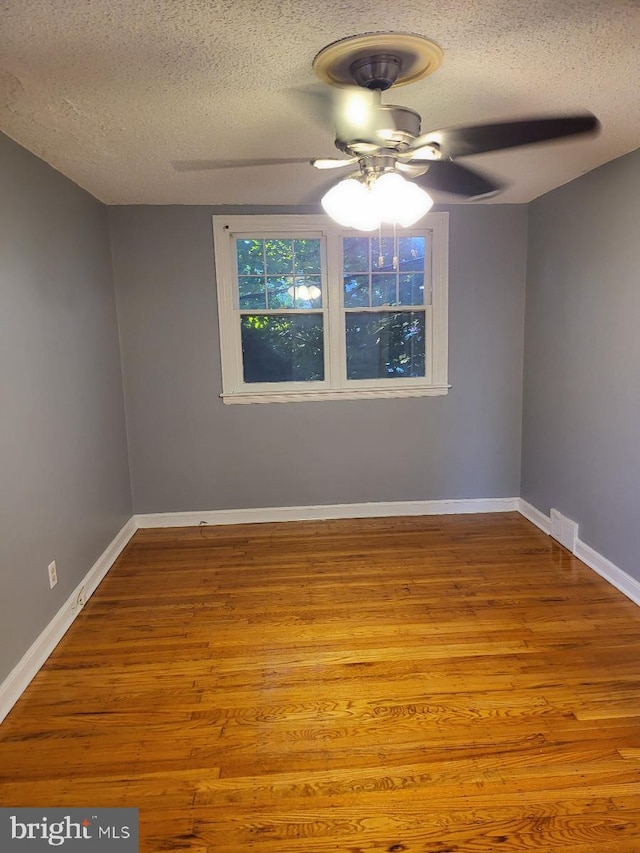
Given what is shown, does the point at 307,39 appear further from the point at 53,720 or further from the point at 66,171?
the point at 53,720

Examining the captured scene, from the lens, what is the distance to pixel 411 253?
4027 mm

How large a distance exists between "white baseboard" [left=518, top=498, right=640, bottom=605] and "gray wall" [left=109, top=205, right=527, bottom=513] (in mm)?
556

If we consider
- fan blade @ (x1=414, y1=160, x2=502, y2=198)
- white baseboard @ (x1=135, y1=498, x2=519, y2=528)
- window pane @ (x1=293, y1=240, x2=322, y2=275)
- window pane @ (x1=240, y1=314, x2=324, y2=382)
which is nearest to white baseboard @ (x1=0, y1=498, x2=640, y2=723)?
white baseboard @ (x1=135, y1=498, x2=519, y2=528)

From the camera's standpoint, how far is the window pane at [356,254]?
397 centimetres

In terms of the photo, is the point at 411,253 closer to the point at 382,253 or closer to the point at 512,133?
the point at 382,253

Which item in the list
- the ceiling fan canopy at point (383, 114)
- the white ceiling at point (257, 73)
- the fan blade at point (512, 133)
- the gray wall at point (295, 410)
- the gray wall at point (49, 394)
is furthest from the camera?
the gray wall at point (295, 410)

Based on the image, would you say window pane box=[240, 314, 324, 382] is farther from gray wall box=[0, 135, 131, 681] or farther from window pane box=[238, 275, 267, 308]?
gray wall box=[0, 135, 131, 681]

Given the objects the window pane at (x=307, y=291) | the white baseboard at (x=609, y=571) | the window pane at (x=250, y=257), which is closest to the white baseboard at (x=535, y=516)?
the white baseboard at (x=609, y=571)

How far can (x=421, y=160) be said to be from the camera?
6.61 ft

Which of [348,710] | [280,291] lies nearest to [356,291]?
[280,291]

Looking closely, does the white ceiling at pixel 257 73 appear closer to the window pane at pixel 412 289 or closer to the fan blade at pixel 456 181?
the fan blade at pixel 456 181

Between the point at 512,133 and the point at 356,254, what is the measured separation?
5.67 feet

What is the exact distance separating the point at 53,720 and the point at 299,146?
8.76 ft

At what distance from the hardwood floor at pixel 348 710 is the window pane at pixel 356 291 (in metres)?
1.87
